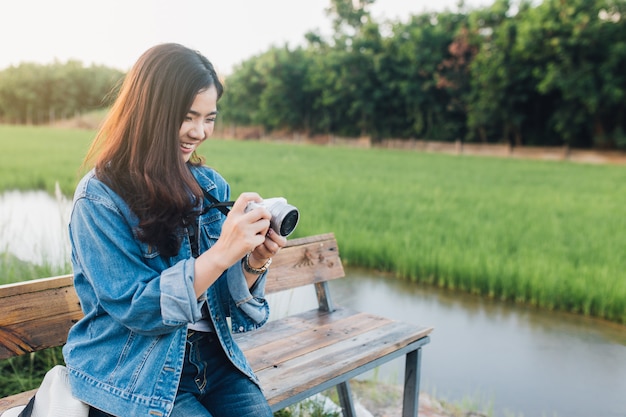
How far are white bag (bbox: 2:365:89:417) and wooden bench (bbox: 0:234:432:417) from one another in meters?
0.30

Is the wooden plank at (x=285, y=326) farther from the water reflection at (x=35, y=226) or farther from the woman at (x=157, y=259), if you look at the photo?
the water reflection at (x=35, y=226)

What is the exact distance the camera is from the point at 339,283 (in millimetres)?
5035

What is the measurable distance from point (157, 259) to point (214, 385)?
39 cm

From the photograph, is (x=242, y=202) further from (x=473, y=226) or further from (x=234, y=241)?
(x=473, y=226)

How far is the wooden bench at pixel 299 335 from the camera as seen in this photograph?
5.24 ft

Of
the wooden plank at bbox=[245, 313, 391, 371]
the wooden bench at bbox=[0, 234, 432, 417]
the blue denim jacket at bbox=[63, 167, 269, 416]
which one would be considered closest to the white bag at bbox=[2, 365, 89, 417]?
the blue denim jacket at bbox=[63, 167, 269, 416]

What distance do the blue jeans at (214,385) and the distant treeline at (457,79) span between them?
64.9ft

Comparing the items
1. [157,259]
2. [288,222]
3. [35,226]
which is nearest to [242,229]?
[288,222]

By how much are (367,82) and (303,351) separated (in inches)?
1195

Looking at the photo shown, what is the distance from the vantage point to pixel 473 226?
254 inches

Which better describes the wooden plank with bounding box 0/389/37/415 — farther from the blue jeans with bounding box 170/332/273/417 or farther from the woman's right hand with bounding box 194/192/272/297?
the woman's right hand with bounding box 194/192/272/297

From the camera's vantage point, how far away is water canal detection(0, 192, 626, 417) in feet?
10.1

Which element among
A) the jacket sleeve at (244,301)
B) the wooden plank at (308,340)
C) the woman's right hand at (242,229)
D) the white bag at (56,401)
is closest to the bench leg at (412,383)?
the wooden plank at (308,340)

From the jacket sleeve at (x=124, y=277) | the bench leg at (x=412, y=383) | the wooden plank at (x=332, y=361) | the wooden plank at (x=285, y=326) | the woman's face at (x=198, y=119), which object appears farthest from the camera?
the bench leg at (x=412, y=383)
